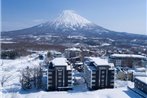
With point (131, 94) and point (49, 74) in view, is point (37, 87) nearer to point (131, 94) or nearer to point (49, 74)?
point (49, 74)

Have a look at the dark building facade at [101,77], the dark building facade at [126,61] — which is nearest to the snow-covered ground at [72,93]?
the dark building facade at [101,77]

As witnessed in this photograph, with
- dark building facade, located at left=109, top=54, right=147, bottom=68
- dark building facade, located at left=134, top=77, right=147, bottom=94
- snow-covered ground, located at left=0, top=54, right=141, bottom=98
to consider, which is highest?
dark building facade, located at left=109, top=54, right=147, bottom=68

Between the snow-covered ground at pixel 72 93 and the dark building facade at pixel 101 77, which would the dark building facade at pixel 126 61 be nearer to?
the snow-covered ground at pixel 72 93

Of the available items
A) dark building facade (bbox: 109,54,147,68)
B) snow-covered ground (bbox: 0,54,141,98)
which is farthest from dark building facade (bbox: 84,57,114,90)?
dark building facade (bbox: 109,54,147,68)

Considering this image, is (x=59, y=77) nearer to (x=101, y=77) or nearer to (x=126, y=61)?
(x=101, y=77)

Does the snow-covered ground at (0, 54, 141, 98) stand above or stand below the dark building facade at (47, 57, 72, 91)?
below

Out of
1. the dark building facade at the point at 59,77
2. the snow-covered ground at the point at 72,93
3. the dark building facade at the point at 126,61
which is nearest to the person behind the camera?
the snow-covered ground at the point at 72,93

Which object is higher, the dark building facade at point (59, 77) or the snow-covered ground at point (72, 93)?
the dark building facade at point (59, 77)

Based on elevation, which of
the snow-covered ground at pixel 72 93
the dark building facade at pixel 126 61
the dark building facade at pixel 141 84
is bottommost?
the snow-covered ground at pixel 72 93

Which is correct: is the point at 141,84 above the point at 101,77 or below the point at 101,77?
below

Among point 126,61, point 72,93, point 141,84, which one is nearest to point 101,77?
point 72,93

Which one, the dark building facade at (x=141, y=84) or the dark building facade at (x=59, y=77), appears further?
the dark building facade at (x=59, y=77)

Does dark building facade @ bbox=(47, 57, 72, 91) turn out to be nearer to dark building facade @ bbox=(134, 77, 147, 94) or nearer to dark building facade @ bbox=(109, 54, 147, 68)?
dark building facade @ bbox=(134, 77, 147, 94)
